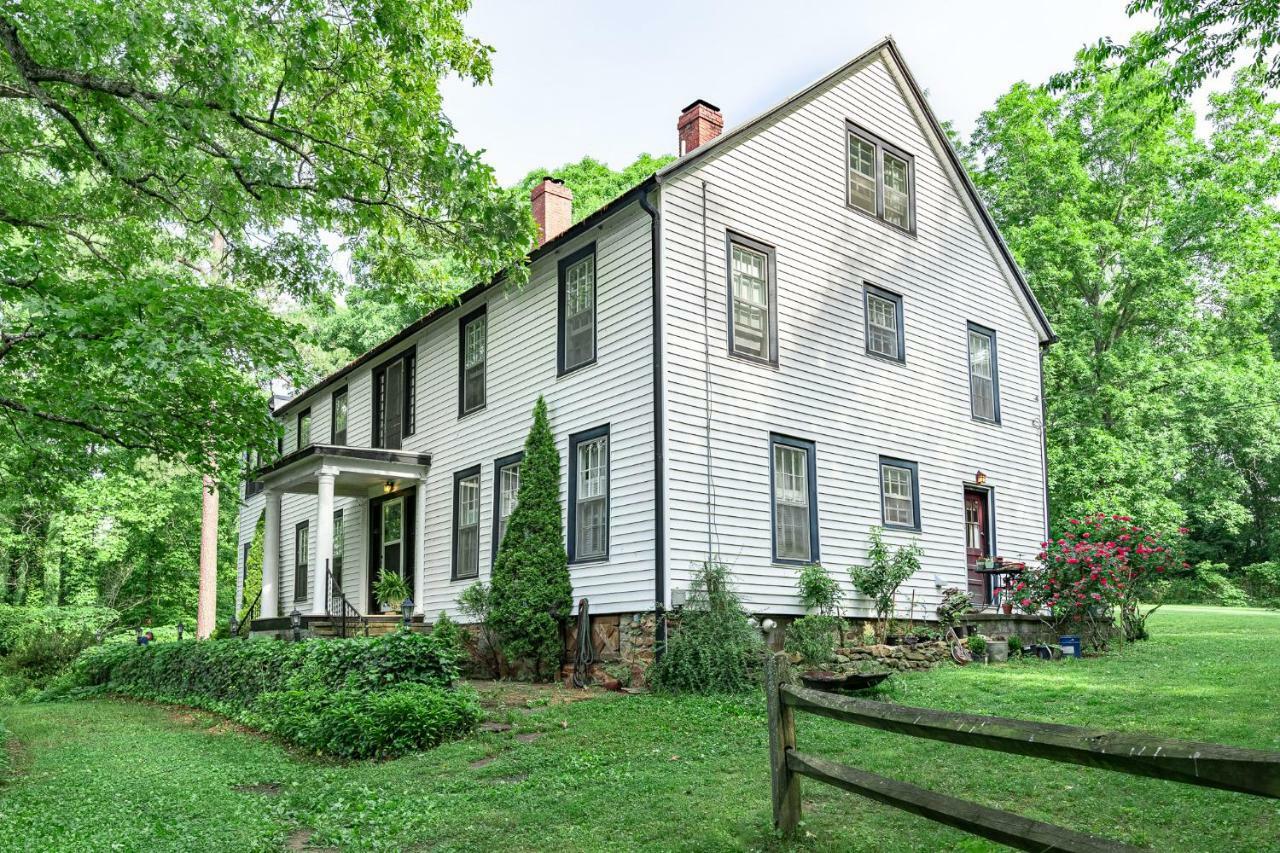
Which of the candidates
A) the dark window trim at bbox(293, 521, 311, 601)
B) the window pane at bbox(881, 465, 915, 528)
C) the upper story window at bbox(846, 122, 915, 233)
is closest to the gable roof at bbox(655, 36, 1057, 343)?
the upper story window at bbox(846, 122, 915, 233)

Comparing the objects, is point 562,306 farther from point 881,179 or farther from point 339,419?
point 339,419

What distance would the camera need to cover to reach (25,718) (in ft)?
48.5

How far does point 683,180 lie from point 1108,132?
831 inches

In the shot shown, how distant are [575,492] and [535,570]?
122 centimetres

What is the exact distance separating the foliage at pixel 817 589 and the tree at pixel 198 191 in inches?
233

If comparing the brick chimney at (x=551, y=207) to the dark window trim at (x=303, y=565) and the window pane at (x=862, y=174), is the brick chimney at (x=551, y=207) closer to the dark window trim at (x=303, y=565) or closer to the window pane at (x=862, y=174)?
→ the window pane at (x=862, y=174)

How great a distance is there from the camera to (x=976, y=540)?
1717cm

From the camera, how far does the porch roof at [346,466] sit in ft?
56.6

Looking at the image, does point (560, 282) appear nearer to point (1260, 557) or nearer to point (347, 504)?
point (347, 504)

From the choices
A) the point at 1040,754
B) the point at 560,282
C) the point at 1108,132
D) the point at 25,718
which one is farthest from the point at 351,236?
the point at 1108,132

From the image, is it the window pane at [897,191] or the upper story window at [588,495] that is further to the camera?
the window pane at [897,191]

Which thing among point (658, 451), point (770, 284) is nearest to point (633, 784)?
point (658, 451)

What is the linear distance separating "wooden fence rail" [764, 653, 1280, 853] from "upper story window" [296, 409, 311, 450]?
820 inches

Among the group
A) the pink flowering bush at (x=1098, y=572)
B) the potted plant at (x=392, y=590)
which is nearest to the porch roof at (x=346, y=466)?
the potted plant at (x=392, y=590)
